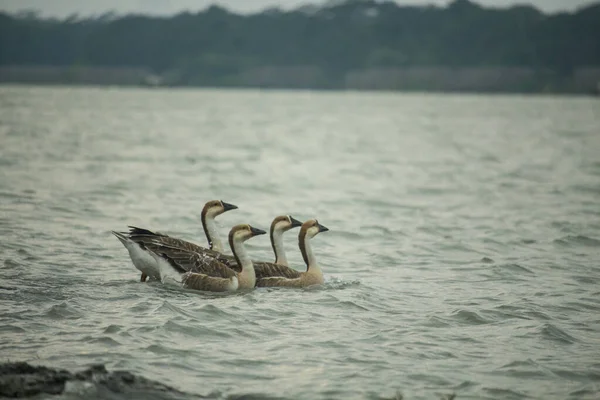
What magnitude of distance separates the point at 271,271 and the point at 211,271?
88 centimetres

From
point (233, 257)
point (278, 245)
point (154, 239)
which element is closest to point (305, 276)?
point (278, 245)

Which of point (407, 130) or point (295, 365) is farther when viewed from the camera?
point (407, 130)

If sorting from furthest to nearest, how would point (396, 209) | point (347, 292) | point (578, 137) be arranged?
1. point (578, 137)
2. point (396, 209)
3. point (347, 292)

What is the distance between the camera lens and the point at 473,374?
10.6 meters

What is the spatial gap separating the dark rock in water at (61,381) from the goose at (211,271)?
4.72 metres

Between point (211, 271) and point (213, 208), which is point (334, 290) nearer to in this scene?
point (211, 271)

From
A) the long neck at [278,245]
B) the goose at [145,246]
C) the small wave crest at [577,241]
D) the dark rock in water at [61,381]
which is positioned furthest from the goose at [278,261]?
the small wave crest at [577,241]

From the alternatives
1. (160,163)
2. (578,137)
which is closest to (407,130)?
(578,137)

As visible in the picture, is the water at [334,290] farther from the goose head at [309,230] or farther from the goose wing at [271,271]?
the goose head at [309,230]

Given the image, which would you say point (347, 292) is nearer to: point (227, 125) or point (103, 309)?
point (103, 309)

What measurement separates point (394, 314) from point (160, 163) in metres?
27.5

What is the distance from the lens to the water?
1057cm

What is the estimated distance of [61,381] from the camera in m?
9.23

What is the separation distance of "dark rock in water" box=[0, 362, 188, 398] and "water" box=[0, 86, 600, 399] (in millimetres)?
244
